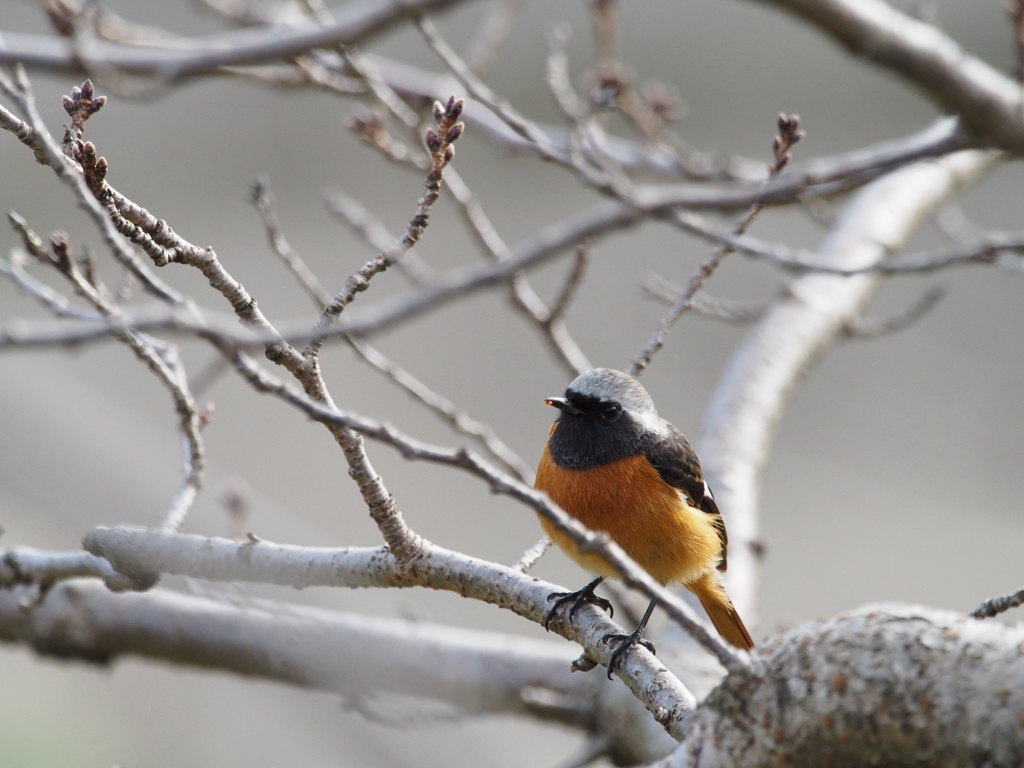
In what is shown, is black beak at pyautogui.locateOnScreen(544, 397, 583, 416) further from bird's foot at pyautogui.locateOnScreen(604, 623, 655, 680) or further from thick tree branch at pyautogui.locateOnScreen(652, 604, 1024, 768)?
thick tree branch at pyautogui.locateOnScreen(652, 604, 1024, 768)

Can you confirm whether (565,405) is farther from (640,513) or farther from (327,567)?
(327,567)

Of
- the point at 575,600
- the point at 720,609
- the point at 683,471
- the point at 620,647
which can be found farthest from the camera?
the point at 720,609

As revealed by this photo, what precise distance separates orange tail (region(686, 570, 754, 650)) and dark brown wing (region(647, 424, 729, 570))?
127 millimetres

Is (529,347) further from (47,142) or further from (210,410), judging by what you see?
(47,142)

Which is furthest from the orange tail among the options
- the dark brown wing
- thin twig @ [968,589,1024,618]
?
thin twig @ [968,589,1024,618]

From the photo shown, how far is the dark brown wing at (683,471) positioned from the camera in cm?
374

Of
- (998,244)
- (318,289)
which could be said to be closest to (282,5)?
(318,289)

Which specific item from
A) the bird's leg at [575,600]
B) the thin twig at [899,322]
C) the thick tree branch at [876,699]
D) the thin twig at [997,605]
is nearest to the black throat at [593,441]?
the bird's leg at [575,600]

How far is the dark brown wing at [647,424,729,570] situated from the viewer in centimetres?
374

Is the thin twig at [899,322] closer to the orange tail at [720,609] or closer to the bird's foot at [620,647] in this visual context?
the orange tail at [720,609]

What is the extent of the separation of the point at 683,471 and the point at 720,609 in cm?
64

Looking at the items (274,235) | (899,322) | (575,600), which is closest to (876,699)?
(575,600)

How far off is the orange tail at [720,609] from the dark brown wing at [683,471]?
127 millimetres

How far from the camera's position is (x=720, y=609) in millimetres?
3936
